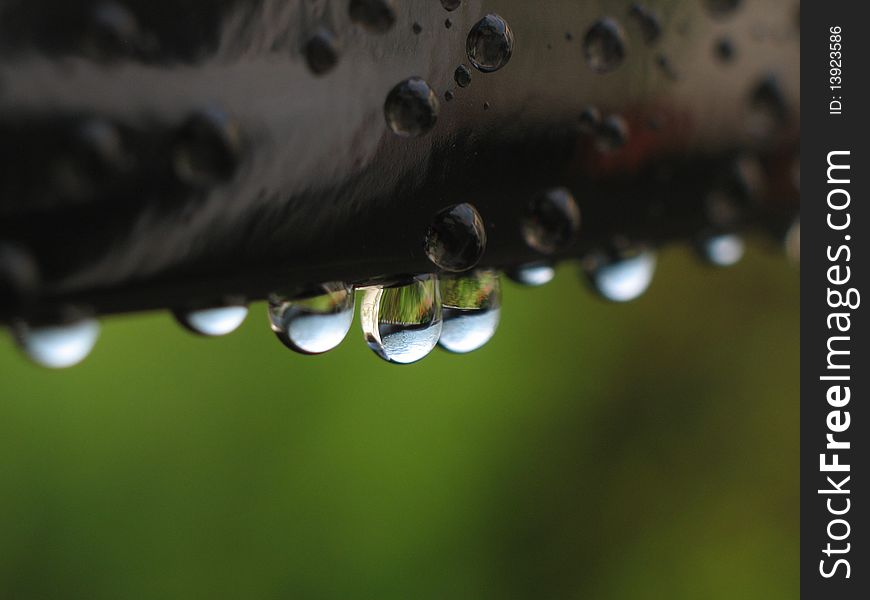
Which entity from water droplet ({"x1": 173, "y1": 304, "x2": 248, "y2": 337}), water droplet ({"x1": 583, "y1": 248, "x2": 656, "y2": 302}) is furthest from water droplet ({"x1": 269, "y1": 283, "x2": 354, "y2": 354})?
water droplet ({"x1": 583, "y1": 248, "x2": 656, "y2": 302})

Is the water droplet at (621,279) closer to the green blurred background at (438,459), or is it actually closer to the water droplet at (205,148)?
the water droplet at (205,148)

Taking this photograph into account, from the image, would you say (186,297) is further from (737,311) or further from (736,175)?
(737,311)

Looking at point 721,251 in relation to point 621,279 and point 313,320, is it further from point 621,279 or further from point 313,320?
point 313,320

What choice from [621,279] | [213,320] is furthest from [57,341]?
[621,279]

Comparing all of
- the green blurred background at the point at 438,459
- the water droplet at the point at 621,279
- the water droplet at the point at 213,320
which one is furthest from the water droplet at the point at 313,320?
the green blurred background at the point at 438,459

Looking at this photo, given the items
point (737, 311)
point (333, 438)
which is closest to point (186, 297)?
point (333, 438)
